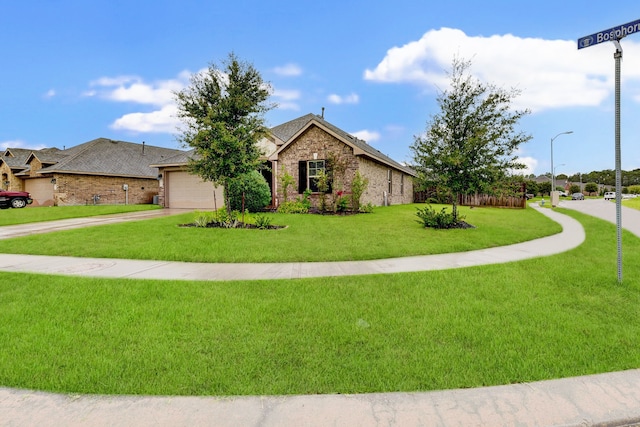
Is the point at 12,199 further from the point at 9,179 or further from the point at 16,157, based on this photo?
the point at 16,157

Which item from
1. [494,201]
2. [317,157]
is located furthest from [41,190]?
[494,201]

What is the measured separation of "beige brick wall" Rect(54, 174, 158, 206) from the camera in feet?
81.9

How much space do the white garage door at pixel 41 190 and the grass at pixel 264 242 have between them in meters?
20.5

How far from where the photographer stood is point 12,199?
2203cm

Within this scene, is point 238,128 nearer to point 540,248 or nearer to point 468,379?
point 540,248

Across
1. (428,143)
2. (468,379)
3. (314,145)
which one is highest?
(314,145)

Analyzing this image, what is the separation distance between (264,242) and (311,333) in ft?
18.2

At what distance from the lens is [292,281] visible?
531cm

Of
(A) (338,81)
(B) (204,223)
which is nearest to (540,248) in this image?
(B) (204,223)

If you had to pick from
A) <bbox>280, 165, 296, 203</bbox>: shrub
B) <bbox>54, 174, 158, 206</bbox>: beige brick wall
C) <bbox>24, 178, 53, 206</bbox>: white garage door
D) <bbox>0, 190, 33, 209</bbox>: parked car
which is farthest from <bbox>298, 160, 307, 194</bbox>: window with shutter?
<bbox>24, 178, 53, 206</bbox>: white garage door

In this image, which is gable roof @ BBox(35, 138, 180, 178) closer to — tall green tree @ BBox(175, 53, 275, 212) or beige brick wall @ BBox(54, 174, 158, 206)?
beige brick wall @ BBox(54, 174, 158, 206)

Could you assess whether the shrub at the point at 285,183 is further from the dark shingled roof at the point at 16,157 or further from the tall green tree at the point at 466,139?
the dark shingled roof at the point at 16,157

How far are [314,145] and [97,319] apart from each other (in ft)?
52.2

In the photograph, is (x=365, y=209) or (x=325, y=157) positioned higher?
(x=325, y=157)
